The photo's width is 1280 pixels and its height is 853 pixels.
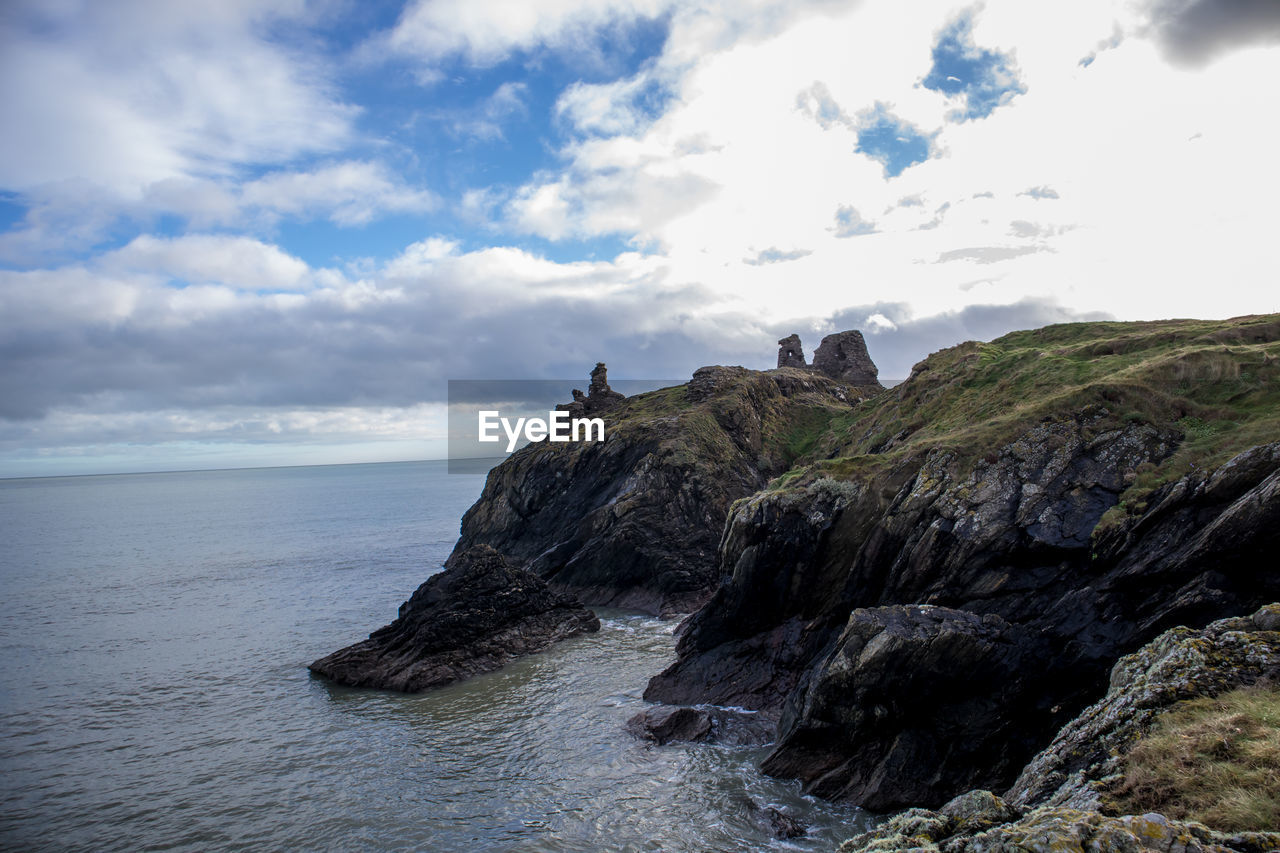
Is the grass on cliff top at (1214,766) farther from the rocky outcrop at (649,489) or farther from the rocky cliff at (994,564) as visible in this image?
the rocky outcrop at (649,489)

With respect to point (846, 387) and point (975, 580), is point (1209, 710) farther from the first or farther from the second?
point (846, 387)

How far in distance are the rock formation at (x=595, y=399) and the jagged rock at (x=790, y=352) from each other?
28.5 metres

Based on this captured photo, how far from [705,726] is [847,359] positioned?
8440 centimetres

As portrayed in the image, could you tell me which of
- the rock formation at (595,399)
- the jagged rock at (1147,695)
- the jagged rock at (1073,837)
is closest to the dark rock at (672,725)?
the jagged rock at (1147,695)

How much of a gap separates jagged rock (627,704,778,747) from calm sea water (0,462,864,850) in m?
0.80

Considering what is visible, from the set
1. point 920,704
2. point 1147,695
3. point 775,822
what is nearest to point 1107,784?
point 1147,695

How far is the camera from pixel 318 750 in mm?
27922

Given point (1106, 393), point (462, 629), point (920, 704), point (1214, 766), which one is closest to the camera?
point (1214, 766)

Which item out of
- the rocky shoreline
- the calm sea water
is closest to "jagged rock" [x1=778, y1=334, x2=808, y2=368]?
the rocky shoreline

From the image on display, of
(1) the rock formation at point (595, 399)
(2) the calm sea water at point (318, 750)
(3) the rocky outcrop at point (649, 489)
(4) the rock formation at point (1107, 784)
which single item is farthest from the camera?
(1) the rock formation at point (595, 399)

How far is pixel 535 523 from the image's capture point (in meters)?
66.8

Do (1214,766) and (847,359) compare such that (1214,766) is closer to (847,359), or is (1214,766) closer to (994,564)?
(994,564)

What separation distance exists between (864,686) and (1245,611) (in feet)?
33.3

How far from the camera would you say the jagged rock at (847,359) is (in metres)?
102
